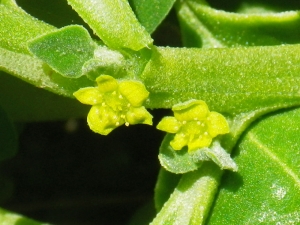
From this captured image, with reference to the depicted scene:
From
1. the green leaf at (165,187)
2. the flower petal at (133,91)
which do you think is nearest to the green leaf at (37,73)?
the flower petal at (133,91)

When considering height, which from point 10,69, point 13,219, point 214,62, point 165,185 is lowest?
point 13,219

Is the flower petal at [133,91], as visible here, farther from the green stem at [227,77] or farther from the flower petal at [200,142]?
the flower petal at [200,142]

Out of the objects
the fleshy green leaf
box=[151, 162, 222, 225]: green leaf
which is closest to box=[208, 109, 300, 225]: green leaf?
box=[151, 162, 222, 225]: green leaf

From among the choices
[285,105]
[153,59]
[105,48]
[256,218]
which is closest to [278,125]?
[285,105]

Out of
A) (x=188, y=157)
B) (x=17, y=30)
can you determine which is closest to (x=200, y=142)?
(x=188, y=157)

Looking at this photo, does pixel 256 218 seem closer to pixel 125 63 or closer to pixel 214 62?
pixel 214 62

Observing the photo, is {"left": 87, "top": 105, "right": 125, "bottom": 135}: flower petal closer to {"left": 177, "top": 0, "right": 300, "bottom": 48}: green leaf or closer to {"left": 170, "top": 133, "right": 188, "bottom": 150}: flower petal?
{"left": 170, "top": 133, "right": 188, "bottom": 150}: flower petal
